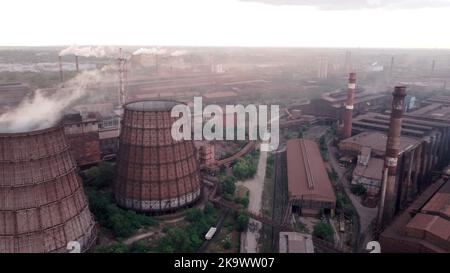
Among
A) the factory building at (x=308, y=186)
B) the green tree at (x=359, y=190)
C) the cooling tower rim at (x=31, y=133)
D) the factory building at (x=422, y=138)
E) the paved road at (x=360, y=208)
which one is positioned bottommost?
the paved road at (x=360, y=208)

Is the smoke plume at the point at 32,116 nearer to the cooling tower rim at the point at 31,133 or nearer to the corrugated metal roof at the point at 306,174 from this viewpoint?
the cooling tower rim at the point at 31,133

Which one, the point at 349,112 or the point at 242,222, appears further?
the point at 349,112

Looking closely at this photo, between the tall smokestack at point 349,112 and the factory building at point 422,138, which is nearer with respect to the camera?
the factory building at point 422,138

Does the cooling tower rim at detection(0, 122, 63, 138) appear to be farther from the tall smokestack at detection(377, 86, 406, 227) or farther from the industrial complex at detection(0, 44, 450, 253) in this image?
the tall smokestack at detection(377, 86, 406, 227)

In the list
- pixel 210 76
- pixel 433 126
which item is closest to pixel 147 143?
pixel 433 126

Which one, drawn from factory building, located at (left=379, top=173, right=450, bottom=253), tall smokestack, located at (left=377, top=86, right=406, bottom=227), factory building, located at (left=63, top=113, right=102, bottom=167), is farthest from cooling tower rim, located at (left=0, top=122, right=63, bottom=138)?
tall smokestack, located at (left=377, top=86, right=406, bottom=227)

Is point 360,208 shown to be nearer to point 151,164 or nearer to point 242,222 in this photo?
point 242,222

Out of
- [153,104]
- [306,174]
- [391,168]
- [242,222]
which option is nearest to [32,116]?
[153,104]

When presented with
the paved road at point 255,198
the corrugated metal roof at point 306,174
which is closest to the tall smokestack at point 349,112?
the corrugated metal roof at point 306,174
